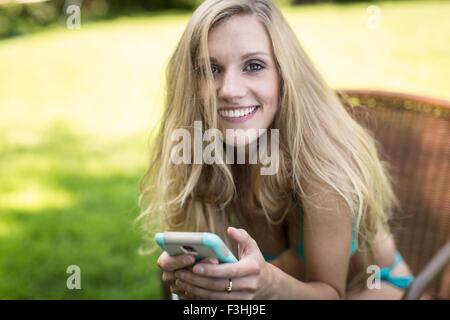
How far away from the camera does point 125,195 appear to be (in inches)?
163

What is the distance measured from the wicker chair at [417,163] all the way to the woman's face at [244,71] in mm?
621

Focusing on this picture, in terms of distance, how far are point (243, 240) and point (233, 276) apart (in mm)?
94

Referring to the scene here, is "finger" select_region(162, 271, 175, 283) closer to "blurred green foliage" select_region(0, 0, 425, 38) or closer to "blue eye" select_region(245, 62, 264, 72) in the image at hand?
"blue eye" select_region(245, 62, 264, 72)

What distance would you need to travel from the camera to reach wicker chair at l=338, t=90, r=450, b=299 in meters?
2.42

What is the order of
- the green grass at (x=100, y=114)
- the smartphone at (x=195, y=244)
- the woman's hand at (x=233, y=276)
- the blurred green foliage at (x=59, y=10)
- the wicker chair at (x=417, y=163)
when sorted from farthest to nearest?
the blurred green foliage at (x=59, y=10)
the green grass at (x=100, y=114)
the wicker chair at (x=417, y=163)
the woman's hand at (x=233, y=276)
the smartphone at (x=195, y=244)

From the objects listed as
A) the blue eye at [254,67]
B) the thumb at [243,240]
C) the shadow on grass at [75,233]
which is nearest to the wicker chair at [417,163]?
the blue eye at [254,67]

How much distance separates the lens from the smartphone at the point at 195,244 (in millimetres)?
1524

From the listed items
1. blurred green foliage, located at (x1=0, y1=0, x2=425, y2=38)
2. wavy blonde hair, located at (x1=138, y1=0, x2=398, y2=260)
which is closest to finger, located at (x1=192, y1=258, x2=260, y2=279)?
wavy blonde hair, located at (x1=138, y1=0, x2=398, y2=260)

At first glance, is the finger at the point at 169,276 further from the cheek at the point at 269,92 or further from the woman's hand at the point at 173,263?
the cheek at the point at 269,92

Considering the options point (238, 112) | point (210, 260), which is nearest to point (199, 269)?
point (210, 260)

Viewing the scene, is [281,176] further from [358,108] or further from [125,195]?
[125,195]

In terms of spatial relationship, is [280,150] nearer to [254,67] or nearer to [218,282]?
[254,67]

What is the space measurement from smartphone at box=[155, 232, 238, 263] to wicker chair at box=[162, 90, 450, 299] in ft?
3.48
